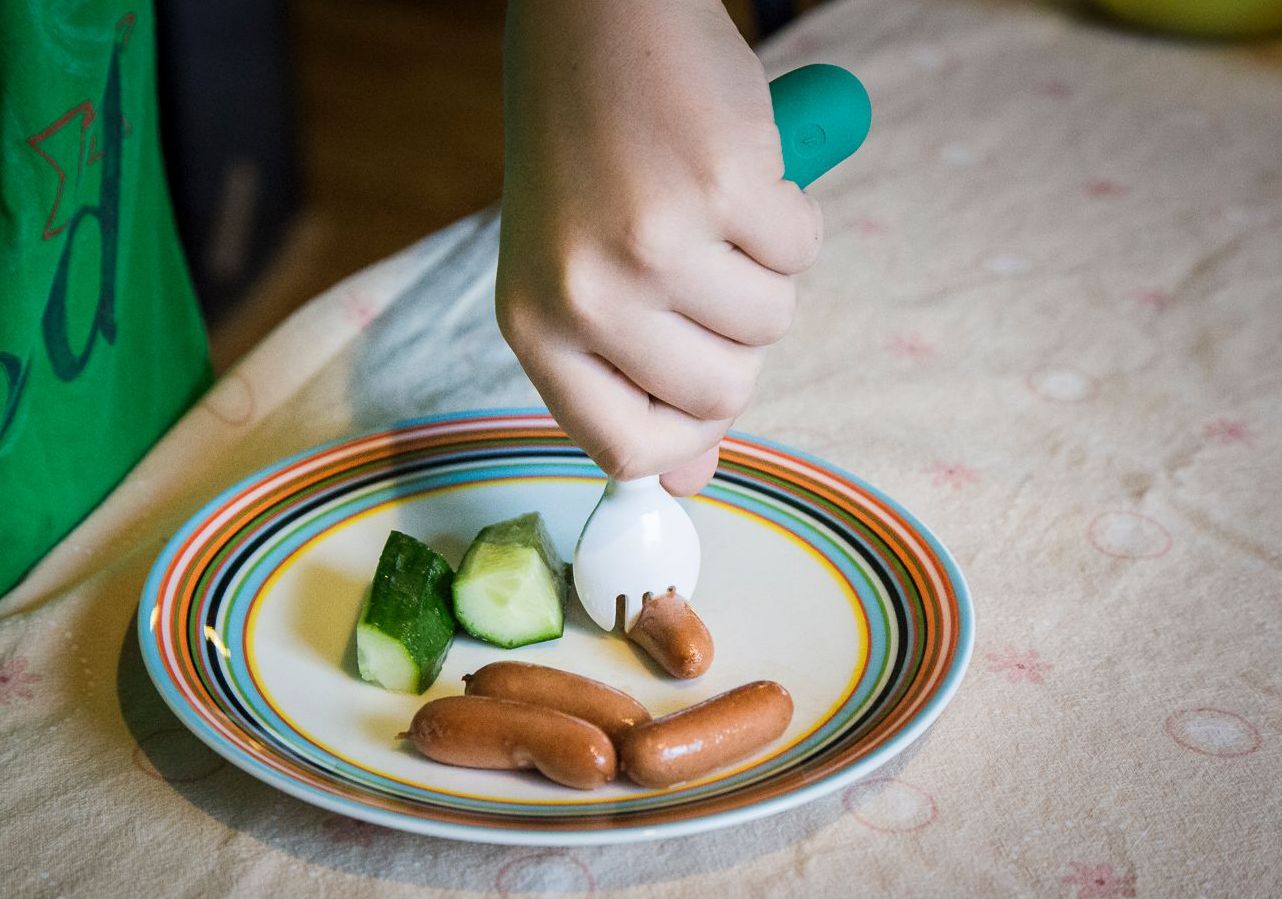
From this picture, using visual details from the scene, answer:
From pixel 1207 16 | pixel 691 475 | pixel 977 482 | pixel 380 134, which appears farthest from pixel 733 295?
pixel 380 134

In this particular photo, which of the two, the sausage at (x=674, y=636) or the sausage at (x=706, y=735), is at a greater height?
the sausage at (x=706, y=735)

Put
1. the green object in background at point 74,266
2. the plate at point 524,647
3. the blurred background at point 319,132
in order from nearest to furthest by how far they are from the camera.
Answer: the plate at point 524,647 → the green object in background at point 74,266 → the blurred background at point 319,132

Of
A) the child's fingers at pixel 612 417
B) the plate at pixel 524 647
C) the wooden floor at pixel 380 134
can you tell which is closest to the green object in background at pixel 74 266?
the plate at pixel 524 647

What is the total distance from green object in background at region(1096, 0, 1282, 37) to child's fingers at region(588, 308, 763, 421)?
4.51 ft

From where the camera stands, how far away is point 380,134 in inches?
157

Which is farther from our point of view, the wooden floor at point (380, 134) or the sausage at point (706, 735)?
the wooden floor at point (380, 134)

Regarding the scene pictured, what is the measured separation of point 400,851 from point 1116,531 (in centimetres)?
57

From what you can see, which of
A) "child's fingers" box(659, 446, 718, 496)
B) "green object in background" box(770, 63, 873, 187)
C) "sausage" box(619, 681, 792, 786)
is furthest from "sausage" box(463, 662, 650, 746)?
"green object in background" box(770, 63, 873, 187)

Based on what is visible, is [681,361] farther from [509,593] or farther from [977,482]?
[977,482]

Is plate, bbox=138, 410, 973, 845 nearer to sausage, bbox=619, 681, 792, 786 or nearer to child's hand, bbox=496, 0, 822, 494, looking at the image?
sausage, bbox=619, 681, 792, 786

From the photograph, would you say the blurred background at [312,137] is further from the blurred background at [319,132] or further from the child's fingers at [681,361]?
the child's fingers at [681,361]

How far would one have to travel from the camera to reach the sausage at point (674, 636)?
74 centimetres

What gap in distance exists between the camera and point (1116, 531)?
0.94m

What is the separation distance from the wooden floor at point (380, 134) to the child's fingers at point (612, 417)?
2.09 m
